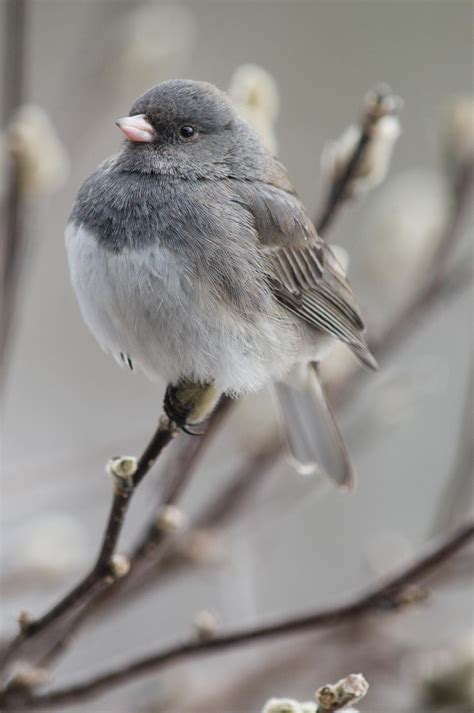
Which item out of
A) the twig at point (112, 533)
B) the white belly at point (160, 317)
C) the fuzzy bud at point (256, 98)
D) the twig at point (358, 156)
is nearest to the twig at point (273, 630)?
the twig at point (112, 533)

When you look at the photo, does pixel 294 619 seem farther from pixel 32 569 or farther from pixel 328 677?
pixel 32 569

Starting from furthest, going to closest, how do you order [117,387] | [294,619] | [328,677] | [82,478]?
[117,387] < [82,478] < [328,677] < [294,619]

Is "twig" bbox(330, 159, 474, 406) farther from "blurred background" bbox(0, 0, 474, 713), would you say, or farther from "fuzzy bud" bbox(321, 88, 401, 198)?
"fuzzy bud" bbox(321, 88, 401, 198)

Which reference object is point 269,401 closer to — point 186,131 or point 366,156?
point 186,131

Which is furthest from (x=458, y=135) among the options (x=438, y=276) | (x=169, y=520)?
(x=169, y=520)

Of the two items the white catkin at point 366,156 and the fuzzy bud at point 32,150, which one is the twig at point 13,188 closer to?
the fuzzy bud at point 32,150

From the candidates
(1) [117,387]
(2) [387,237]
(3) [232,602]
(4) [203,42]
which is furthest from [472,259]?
(4) [203,42]
